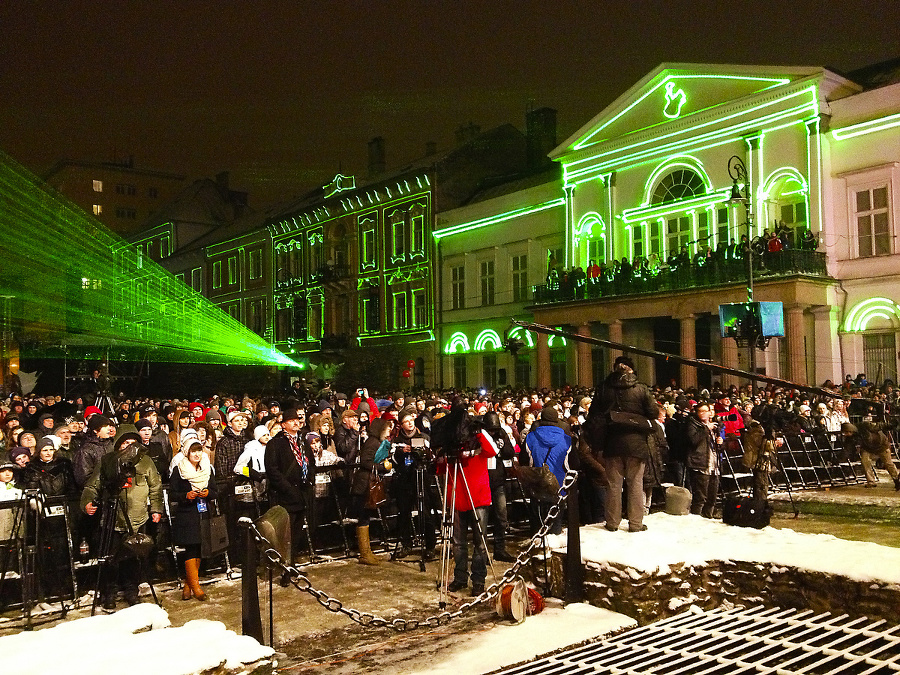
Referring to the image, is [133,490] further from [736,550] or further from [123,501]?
[736,550]

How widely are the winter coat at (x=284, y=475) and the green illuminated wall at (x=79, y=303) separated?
56.1 feet

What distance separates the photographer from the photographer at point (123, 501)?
8.30m

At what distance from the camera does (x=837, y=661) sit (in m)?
5.84

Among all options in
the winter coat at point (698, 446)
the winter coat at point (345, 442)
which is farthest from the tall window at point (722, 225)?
the winter coat at point (345, 442)

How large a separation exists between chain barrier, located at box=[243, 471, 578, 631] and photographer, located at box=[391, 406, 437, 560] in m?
2.53

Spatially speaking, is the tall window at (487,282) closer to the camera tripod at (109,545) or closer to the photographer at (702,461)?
the photographer at (702,461)

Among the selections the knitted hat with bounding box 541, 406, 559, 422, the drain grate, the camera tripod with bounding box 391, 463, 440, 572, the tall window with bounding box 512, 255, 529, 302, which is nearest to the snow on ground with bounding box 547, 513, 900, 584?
the drain grate

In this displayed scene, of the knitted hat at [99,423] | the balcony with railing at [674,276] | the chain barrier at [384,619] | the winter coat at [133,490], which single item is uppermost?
the balcony with railing at [674,276]

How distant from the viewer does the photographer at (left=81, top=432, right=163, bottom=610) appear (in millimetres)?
8297

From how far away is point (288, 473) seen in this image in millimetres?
8867

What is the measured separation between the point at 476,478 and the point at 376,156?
49.2 meters

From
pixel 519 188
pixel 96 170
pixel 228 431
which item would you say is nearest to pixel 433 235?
pixel 519 188

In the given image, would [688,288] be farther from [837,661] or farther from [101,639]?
[101,639]

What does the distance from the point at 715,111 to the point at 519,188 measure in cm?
1183
